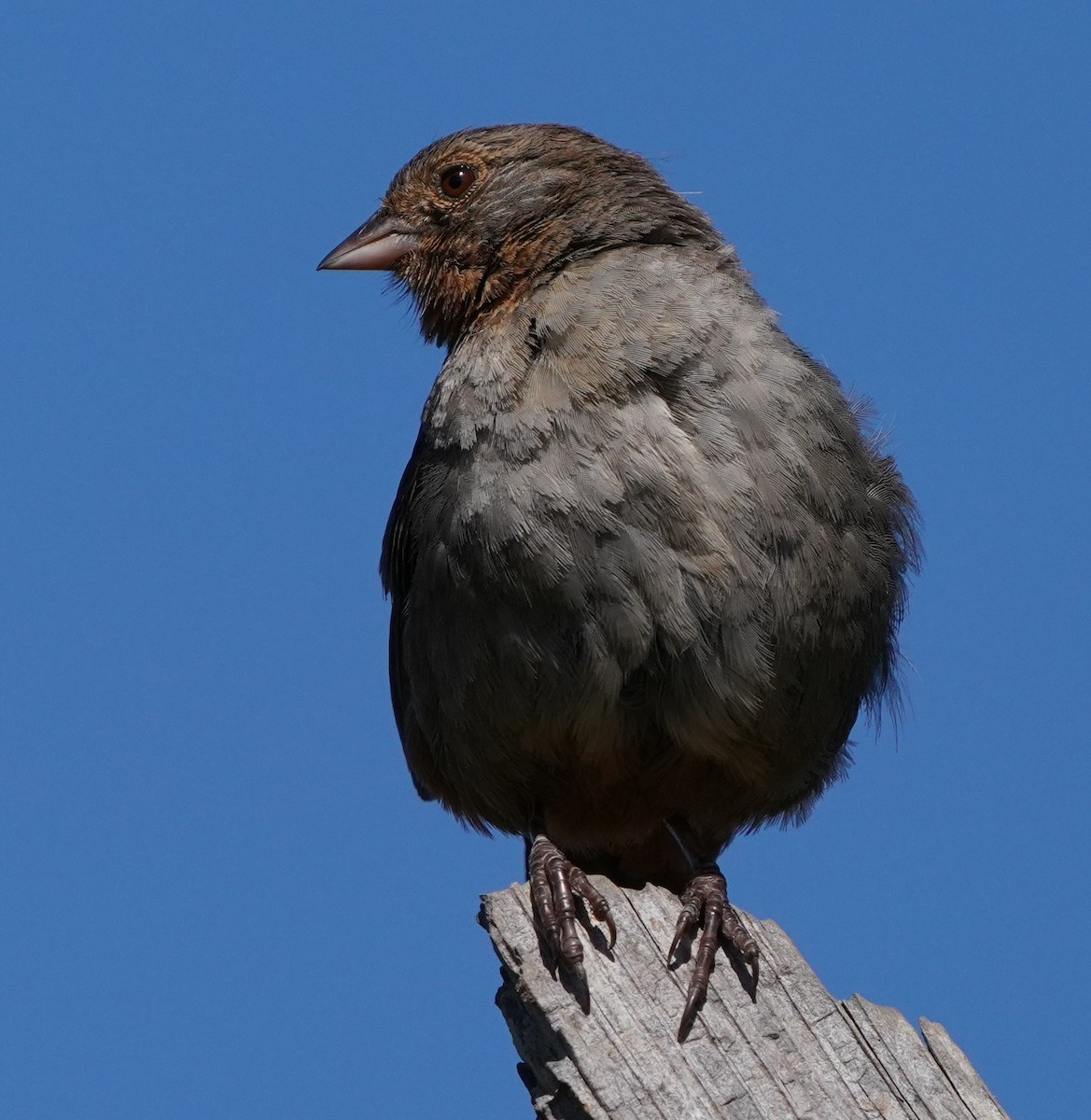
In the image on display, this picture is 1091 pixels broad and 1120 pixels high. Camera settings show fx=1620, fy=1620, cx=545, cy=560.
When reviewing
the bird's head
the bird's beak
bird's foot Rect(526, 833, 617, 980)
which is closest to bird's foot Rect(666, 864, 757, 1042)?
bird's foot Rect(526, 833, 617, 980)

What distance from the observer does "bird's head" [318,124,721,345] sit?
18.8ft

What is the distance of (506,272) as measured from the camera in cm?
575

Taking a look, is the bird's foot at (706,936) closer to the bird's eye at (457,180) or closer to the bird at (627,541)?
the bird at (627,541)

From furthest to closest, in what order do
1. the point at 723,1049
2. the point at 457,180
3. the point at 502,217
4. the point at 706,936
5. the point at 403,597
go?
the point at 457,180 → the point at 403,597 → the point at 502,217 → the point at 706,936 → the point at 723,1049

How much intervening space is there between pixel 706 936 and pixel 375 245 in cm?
332

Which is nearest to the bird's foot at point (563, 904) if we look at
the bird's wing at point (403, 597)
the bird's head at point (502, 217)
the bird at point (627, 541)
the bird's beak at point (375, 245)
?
the bird at point (627, 541)

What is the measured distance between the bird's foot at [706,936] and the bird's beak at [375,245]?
2.90m

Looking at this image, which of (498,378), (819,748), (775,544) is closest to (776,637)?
(775,544)

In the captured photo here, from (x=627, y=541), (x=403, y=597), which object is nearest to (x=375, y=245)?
(x=403, y=597)

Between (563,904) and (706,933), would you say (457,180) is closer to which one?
(563,904)

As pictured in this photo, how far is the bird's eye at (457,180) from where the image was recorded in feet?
20.4

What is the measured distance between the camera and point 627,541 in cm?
494

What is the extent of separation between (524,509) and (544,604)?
305mm

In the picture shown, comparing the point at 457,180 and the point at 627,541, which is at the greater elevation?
the point at 457,180
